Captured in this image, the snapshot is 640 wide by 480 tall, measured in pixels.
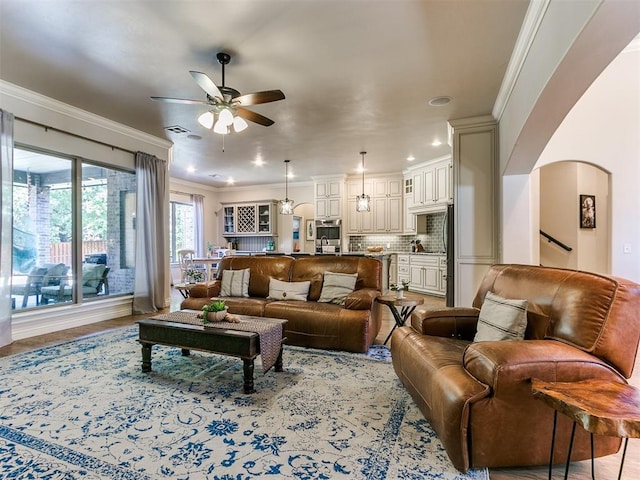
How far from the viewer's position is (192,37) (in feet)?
9.00

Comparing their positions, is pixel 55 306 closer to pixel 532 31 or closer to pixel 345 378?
pixel 345 378

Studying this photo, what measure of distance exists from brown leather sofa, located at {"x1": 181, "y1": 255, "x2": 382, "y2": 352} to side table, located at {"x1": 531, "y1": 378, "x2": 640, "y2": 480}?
203 cm

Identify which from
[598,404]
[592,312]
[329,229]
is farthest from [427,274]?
[598,404]

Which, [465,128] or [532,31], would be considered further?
[465,128]

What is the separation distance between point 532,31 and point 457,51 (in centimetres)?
61

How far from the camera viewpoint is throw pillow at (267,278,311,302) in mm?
4035

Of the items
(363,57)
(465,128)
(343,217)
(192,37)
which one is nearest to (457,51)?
(363,57)

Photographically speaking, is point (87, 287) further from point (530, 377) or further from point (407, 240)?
point (407, 240)

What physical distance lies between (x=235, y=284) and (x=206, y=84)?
254 centimetres

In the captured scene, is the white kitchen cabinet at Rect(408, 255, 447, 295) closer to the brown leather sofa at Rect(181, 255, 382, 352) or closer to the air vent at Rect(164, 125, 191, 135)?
the brown leather sofa at Rect(181, 255, 382, 352)

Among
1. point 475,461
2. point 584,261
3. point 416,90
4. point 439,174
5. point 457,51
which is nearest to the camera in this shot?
point 475,461

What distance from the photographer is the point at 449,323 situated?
2557mm

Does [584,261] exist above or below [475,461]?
above

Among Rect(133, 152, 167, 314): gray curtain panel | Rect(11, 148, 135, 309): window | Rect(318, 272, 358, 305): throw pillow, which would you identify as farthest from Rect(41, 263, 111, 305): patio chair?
Rect(318, 272, 358, 305): throw pillow
